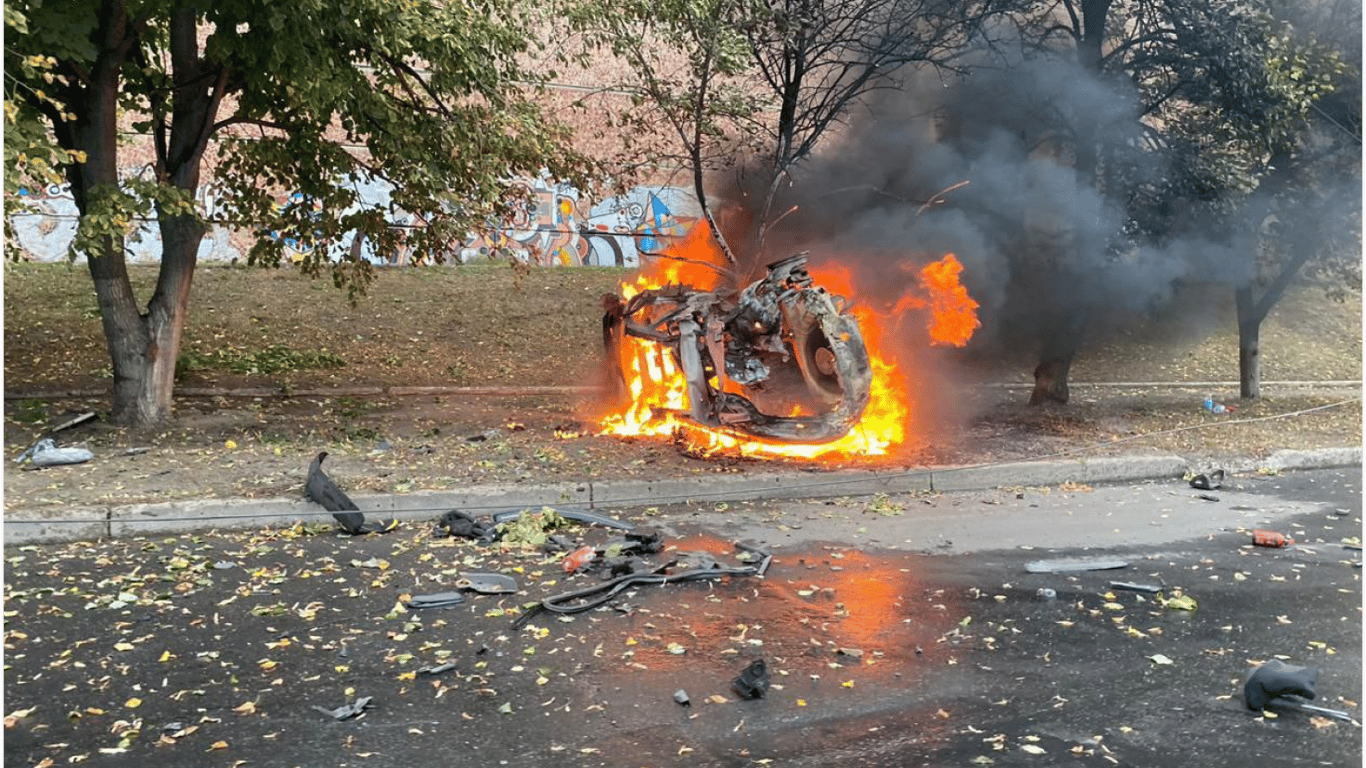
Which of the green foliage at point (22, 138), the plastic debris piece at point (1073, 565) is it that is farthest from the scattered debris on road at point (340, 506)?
the plastic debris piece at point (1073, 565)

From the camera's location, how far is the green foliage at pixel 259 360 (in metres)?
13.1

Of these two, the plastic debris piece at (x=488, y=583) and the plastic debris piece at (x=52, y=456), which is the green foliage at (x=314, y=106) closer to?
the plastic debris piece at (x=52, y=456)

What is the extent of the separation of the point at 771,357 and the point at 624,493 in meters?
2.26

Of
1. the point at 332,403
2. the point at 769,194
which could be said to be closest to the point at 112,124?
the point at 332,403

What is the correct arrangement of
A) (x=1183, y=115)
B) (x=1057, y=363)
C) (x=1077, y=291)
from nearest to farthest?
(x=1183, y=115), (x=1077, y=291), (x=1057, y=363)

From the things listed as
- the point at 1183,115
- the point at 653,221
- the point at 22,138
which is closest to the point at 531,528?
the point at 22,138

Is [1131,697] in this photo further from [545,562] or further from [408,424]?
[408,424]

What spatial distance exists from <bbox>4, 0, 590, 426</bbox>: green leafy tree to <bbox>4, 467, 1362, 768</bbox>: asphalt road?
361 cm

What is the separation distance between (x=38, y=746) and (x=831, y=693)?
329cm

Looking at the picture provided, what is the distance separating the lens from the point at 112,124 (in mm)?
9617

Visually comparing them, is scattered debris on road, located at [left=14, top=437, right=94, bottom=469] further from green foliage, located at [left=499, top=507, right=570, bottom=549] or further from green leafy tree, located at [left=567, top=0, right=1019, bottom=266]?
green leafy tree, located at [left=567, top=0, right=1019, bottom=266]

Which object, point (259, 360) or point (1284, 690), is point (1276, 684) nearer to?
point (1284, 690)

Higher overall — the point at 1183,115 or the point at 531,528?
the point at 1183,115

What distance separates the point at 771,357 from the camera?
32.4 feet
